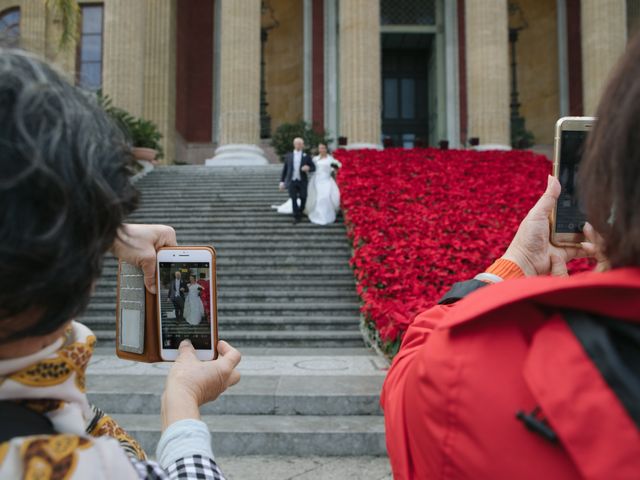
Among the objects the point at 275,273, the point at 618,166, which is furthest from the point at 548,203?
the point at 275,273

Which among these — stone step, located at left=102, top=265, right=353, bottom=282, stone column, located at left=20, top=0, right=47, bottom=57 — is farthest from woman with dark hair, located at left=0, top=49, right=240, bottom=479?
stone column, located at left=20, top=0, right=47, bottom=57

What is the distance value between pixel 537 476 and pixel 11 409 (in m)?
0.65

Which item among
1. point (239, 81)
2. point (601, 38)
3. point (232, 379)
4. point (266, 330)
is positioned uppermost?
point (232, 379)

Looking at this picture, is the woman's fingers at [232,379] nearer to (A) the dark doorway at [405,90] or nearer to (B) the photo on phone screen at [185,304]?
(B) the photo on phone screen at [185,304]

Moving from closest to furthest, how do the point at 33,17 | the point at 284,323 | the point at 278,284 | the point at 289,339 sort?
the point at 289,339, the point at 284,323, the point at 278,284, the point at 33,17

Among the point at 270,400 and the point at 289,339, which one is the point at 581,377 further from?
the point at 289,339

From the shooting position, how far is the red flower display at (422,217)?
22.7ft

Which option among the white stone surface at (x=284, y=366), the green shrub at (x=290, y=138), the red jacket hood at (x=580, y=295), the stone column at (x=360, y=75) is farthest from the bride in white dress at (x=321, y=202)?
the red jacket hood at (x=580, y=295)

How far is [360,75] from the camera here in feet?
54.4

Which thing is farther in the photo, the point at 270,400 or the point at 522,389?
the point at 270,400

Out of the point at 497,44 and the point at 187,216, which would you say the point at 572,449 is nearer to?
the point at 187,216

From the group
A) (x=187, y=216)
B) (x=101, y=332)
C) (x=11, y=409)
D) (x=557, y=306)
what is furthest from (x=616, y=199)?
(x=187, y=216)

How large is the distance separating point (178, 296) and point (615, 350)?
93 cm

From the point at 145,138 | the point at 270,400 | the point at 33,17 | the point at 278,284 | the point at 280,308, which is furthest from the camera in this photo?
the point at 33,17
